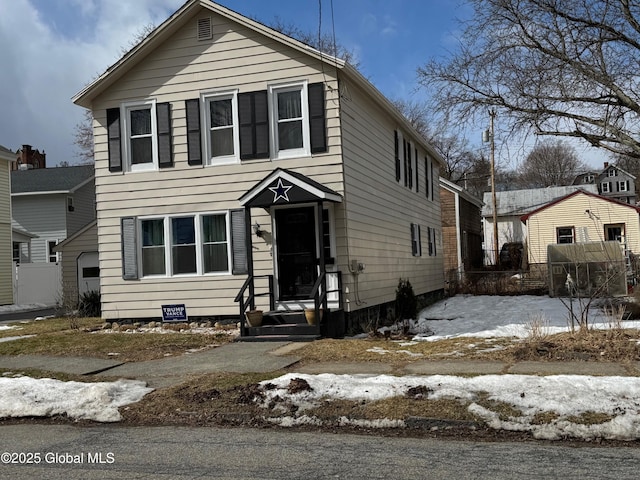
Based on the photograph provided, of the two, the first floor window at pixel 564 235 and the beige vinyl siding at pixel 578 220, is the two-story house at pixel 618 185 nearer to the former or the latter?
the beige vinyl siding at pixel 578 220

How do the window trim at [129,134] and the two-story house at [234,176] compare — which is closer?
the two-story house at [234,176]

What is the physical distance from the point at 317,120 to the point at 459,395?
801cm

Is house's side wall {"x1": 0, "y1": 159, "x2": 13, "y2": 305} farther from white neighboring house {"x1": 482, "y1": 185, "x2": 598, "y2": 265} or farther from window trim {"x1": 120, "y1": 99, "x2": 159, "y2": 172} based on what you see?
white neighboring house {"x1": 482, "y1": 185, "x2": 598, "y2": 265}

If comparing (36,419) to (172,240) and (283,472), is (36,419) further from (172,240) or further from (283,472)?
(172,240)

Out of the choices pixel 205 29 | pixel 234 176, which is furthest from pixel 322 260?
pixel 205 29

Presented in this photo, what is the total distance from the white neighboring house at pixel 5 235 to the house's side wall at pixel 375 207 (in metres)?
18.6

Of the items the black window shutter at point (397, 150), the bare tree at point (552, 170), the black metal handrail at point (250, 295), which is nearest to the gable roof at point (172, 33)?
the black window shutter at point (397, 150)

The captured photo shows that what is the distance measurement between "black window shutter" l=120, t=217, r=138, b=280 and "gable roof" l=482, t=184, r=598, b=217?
123 ft

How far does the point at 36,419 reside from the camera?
24.1 feet

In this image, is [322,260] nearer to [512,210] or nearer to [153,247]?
[153,247]

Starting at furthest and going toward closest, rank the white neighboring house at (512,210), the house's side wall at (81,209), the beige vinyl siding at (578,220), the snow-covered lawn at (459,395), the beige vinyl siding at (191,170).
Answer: the white neighboring house at (512,210) < the house's side wall at (81,209) < the beige vinyl siding at (578,220) < the beige vinyl siding at (191,170) < the snow-covered lawn at (459,395)

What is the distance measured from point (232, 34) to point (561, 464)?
12.0m

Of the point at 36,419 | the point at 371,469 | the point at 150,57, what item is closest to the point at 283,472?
the point at 371,469

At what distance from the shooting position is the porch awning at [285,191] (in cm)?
1252
